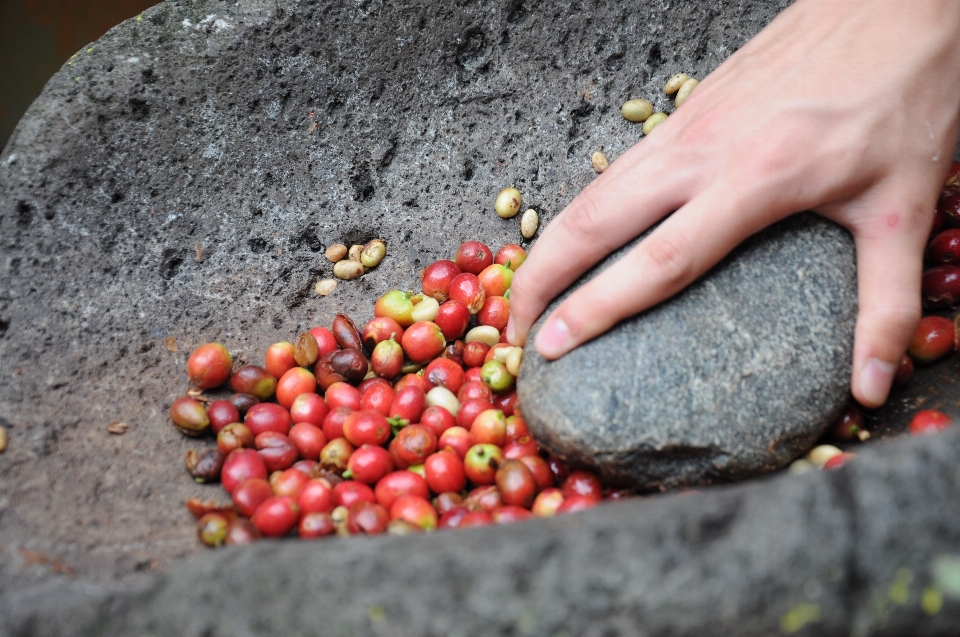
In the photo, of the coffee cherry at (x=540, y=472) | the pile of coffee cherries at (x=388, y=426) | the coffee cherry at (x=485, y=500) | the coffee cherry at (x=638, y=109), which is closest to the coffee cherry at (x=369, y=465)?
the pile of coffee cherries at (x=388, y=426)

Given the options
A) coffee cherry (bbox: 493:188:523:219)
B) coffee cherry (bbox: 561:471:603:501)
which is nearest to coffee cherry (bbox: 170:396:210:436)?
coffee cherry (bbox: 561:471:603:501)

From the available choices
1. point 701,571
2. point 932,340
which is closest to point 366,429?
point 701,571

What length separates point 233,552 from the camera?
983 mm

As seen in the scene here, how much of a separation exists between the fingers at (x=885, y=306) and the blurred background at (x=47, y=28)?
3.02 m

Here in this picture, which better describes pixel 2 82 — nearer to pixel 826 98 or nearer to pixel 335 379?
pixel 335 379

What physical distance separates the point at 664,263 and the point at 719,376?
253mm

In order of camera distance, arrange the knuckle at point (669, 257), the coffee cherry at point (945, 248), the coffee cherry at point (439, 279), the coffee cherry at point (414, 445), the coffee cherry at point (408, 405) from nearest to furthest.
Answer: the knuckle at point (669, 257), the coffee cherry at point (414, 445), the coffee cherry at point (408, 405), the coffee cherry at point (945, 248), the coffee cherry at point (439, 279)

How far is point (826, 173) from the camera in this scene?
1.48m

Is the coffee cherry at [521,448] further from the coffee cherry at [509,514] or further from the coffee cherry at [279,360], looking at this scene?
the coffee cherry at [279,360]

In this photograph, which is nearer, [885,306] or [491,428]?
[885,306]

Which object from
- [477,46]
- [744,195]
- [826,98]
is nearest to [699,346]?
[744,195]

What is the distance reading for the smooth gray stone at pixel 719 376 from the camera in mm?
1458

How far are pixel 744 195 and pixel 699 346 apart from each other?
1.04ft

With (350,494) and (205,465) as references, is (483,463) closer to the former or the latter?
(350,494)
